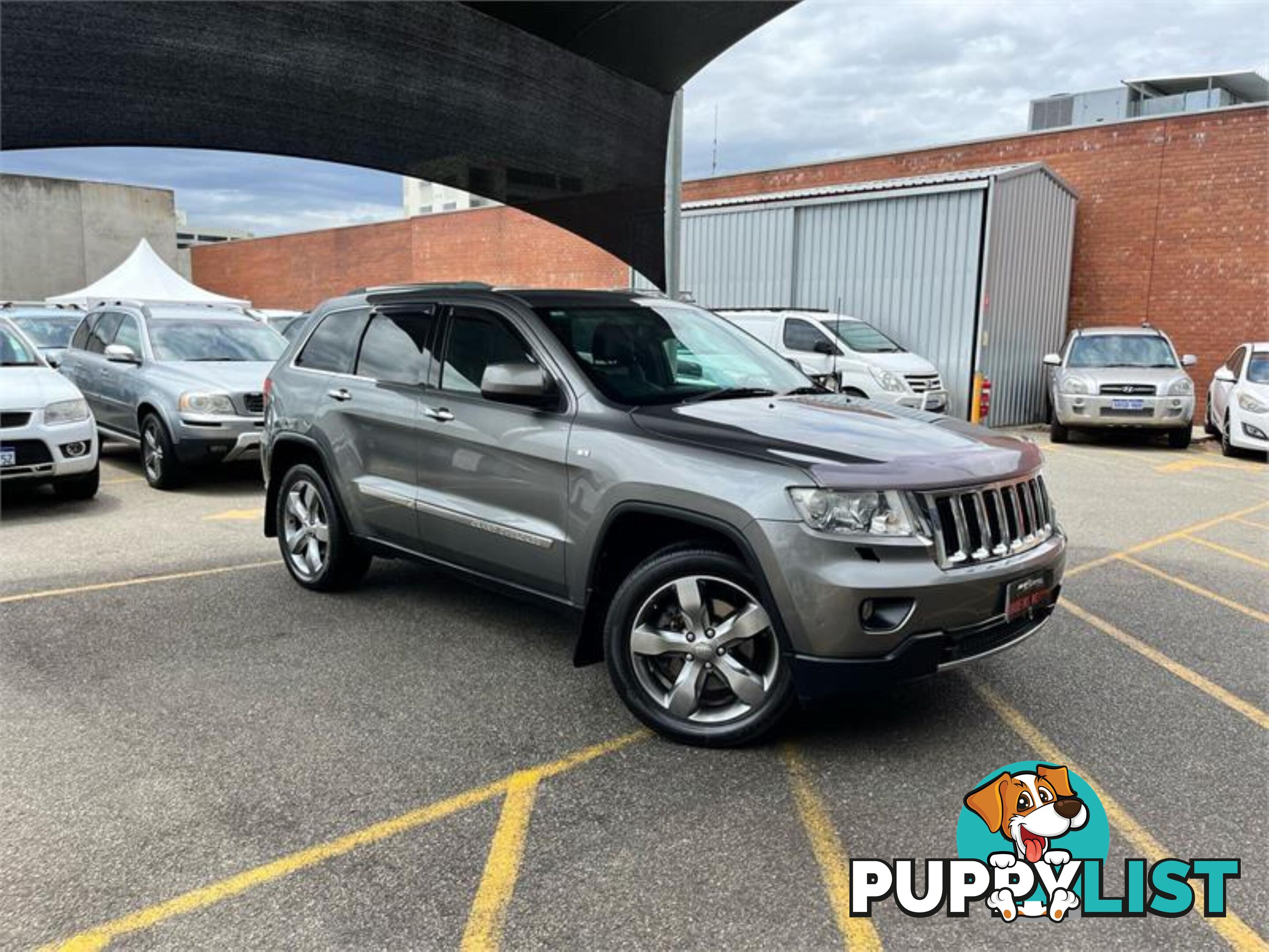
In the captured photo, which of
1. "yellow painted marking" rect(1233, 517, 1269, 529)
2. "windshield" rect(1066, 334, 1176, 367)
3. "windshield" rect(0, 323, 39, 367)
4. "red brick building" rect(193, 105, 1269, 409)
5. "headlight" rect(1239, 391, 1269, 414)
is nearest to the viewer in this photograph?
"yellow painted marking" rect(1233, 517, 1269, 529)

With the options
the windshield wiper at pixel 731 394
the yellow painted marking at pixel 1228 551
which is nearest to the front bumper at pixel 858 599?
the windshield wiper at pixel 731 394

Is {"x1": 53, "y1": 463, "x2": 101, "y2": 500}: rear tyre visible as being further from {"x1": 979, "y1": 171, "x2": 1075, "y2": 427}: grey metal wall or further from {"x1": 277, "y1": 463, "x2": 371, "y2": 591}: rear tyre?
{"x1": 979, "y1": 171, "x2": 1075, "y2": 427}: grey metal wall

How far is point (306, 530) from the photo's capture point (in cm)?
566

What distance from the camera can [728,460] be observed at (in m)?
3.48

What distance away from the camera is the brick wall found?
89.8 feet

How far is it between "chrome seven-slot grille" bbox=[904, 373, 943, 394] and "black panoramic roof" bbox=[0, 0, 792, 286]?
19.6 feet

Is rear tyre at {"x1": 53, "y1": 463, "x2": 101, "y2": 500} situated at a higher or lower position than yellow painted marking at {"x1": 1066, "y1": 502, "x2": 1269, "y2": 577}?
higher

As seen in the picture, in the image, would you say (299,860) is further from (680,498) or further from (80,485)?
(80,485)

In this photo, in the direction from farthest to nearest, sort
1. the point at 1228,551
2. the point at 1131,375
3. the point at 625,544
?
the point at 1131,375, the point at 1228,551, the point at 625,544

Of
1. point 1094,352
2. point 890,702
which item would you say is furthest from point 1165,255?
point 890,702

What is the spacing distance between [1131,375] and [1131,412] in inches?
23.8

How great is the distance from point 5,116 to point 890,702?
5.33m

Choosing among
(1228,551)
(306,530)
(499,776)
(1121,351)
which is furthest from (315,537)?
(1121,351)

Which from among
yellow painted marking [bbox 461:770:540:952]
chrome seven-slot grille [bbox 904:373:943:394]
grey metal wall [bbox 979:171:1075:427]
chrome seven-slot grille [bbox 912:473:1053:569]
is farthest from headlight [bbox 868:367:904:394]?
yellow painted marking [bbox 461:770:540:952]
